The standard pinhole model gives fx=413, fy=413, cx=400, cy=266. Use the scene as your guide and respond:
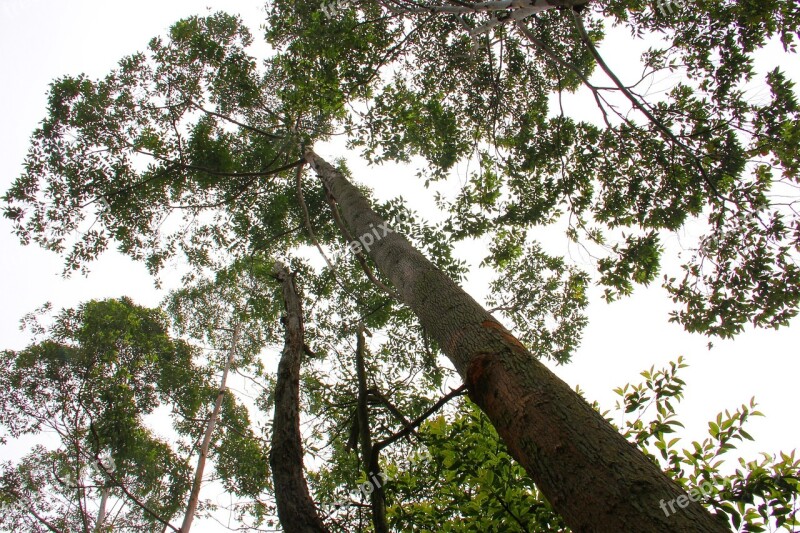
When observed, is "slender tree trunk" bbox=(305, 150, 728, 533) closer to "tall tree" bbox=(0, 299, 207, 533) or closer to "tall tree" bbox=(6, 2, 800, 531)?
"tall tree" bbox=(6, 2, 800, 531)

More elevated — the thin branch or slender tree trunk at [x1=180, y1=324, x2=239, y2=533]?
slender tree trunk at [x1=180, y1=324, x2=239, y2=533]

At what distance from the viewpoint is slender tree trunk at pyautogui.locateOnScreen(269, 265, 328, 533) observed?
80.0 inches

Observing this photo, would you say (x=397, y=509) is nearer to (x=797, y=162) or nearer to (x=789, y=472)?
(x=789, y=472)

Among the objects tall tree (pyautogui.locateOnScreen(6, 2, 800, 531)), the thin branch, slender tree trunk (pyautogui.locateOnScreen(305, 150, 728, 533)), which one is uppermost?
tall tree (pyautogui.locateOnScreen(6, 2, 800, 531))

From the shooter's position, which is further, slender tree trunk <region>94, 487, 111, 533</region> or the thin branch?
slender tree trunk <region>94, 487, 111, 533</region>

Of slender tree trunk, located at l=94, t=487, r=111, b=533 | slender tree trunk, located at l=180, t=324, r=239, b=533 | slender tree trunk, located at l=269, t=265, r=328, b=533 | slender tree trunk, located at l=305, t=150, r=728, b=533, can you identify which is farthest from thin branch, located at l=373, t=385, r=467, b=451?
slender tree trunk, located at l=94, t=487, r=111, b=533

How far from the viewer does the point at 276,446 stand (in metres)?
2.42

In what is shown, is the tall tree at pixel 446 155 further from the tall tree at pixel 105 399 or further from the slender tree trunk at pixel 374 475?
the tall tree at pixel 105 399

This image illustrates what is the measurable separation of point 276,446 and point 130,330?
1125cm

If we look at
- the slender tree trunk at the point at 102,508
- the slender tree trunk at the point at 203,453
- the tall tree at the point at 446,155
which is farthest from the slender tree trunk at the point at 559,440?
the slender tree trunk at the point at 102,508

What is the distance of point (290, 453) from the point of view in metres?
2.38

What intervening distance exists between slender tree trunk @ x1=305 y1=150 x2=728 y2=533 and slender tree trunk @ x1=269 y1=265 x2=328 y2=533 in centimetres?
103

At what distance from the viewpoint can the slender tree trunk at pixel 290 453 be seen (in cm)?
203

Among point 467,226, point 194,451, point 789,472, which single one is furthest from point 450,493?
point 194,451
